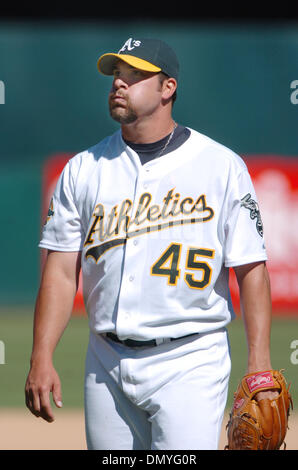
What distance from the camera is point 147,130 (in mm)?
3268

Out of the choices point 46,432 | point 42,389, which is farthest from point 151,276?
point 46,432

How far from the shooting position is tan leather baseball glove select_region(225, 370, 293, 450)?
3.03m

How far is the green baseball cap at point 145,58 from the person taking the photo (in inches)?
126

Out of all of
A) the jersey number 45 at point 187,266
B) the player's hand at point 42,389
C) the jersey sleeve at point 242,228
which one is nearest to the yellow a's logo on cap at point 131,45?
the jersey sleeve at point 242,228

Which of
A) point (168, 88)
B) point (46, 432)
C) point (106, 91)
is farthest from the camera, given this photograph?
point (106, 91)

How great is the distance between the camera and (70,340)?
10078 millimetres

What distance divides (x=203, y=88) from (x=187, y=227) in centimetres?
931

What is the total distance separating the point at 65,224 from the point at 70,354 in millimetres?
6183

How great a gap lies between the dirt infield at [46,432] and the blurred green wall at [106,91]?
213 inches

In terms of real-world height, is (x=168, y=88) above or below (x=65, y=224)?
above

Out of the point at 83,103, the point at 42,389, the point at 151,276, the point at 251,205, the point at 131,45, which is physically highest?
the point at 83,103

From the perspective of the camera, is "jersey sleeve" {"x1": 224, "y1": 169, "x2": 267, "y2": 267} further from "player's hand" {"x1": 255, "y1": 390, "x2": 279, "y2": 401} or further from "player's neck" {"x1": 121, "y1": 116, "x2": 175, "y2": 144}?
"player's hand" {"x1": 255, "y1": 390, "x2": 279, "y2": 401}

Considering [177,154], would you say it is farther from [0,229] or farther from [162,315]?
[0,229]

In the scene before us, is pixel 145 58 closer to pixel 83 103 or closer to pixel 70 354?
pixel 70 354
